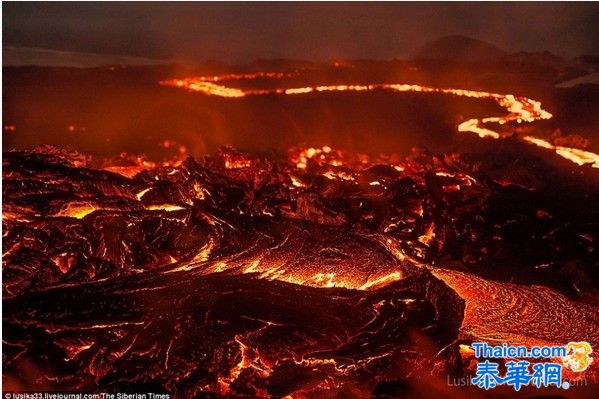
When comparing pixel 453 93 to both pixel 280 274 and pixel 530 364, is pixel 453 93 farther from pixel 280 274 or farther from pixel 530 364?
pixel 530 364

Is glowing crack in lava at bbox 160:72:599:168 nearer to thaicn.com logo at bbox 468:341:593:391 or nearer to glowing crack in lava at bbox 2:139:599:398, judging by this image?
glowing crack in lava at bbox 2:139:599:398

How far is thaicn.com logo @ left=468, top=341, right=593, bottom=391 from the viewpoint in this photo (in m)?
2.68

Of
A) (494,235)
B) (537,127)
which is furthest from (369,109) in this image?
(494,235)

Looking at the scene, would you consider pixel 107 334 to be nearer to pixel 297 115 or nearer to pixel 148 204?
pixel 148 204

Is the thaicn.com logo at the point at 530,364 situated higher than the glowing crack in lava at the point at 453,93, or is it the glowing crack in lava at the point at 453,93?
the glowing crack in lava at the point at 453,93

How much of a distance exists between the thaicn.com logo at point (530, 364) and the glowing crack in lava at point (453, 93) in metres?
2.89

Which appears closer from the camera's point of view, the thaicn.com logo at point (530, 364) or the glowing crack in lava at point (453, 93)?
the thaicn.com logo at point (530, 364)

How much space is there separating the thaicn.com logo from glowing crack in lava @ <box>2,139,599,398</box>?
0.08m

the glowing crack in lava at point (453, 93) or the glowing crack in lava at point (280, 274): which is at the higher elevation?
the glowing crack in lava at point (453, 93)

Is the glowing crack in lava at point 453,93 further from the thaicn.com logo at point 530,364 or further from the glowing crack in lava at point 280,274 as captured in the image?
the thaicn.com logo at point 530,364

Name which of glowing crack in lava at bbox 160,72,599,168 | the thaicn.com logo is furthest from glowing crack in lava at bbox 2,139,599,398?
glowing crack in lava at bbox 160,72,599,168

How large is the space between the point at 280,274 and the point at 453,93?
4.91m

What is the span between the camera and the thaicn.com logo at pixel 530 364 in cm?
268

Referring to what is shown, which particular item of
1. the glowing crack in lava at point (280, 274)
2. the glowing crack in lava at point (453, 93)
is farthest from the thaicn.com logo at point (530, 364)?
the glowing crack in lava at point (453, 93)
